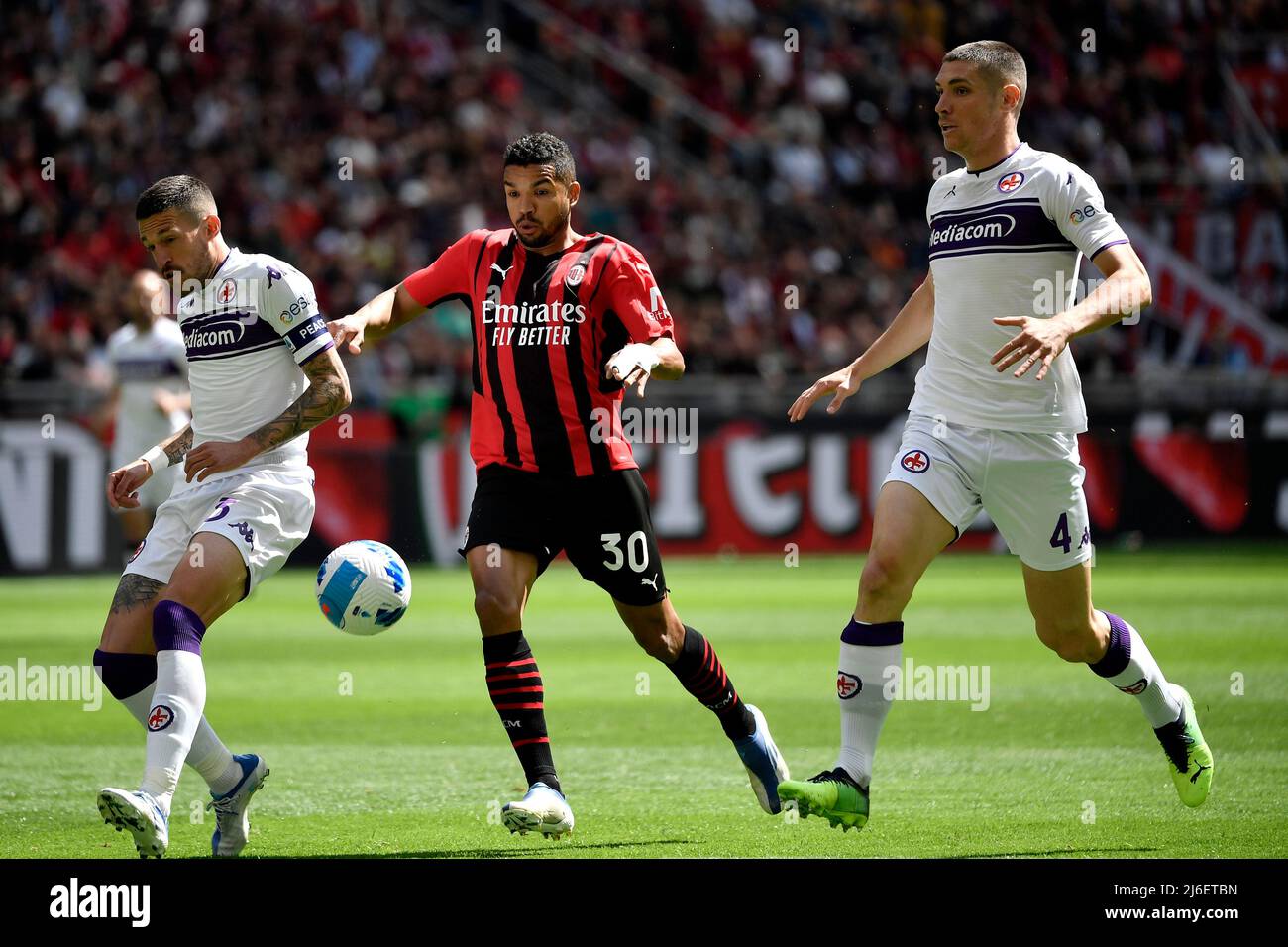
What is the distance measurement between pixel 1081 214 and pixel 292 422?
2.90m

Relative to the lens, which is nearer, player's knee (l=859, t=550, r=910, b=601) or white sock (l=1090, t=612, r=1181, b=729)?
player's knee (l=859, t=550, r=910, b=601)

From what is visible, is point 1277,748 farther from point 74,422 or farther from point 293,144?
point 293,144

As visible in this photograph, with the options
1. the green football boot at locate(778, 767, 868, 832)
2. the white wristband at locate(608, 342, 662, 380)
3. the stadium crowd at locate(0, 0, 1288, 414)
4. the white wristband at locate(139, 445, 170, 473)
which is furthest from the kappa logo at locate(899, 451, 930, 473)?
the stadium crowd at locate(0, 0, 1288, 414)

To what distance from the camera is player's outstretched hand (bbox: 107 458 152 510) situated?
6.30 meters

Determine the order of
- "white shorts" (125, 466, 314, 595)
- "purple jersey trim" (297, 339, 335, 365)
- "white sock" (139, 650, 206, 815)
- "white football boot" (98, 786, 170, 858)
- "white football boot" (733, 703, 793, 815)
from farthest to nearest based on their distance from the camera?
"white football boot" (733, 703, 793, 815) < "purple jersey trim" (297, 339, 335, 365) < "white shorts" (125, 466, 314, 595) < "white sock" (139, 650, 206, 815) < "white football boot" (98, 786, 170, 858)

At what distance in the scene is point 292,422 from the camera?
6.27m

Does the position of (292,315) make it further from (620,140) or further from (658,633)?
(620,140)

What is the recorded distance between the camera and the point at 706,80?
25828mm

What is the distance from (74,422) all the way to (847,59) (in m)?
12.6

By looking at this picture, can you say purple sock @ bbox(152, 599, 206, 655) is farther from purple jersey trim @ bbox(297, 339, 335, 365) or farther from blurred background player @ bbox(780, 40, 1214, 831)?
blurred background player @ bbox(780, 40, 1214, 831)

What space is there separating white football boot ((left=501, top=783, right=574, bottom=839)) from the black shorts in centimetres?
83

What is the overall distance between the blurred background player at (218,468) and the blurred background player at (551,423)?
26cm

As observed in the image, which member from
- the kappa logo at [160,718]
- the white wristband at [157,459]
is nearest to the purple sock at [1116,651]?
the kappa logo at [160,718]

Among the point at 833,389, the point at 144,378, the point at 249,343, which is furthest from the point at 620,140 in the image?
the point at 249,343
